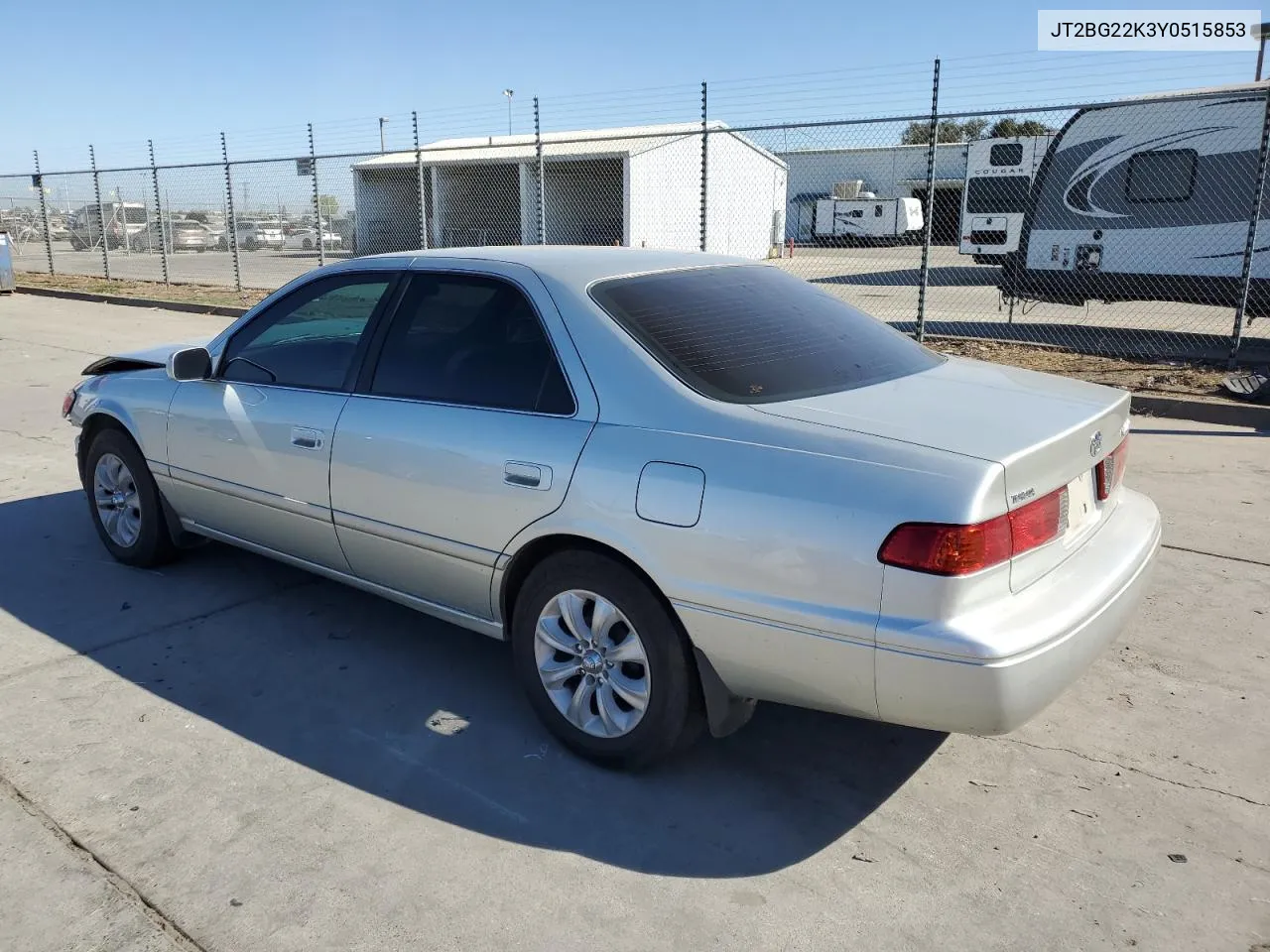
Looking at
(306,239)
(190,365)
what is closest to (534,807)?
(190,365)

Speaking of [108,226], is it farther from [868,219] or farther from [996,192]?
[996,192]

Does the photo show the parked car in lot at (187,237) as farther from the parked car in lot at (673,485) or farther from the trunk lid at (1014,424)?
the trunk lid at (1014,424)

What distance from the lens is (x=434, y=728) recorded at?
3523mm

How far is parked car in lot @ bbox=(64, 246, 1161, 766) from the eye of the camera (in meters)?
2.62

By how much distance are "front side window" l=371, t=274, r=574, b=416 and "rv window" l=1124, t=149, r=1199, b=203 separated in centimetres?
1232

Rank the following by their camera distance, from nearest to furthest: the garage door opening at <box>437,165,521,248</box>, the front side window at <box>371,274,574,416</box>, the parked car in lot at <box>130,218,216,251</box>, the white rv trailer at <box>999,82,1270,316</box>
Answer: the front side window at <box>371,274,574,416</box>, the white rv trailer at <box>999,82,1270,316</box>, the garage door opening at <box>437,165,521,248</box>, the parked car in lot at <box>130,218,216,251</box>

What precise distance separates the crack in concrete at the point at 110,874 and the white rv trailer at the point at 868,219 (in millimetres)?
35690

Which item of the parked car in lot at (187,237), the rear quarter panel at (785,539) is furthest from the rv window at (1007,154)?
the parked car in lot at (187,237)

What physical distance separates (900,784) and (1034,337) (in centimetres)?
1125

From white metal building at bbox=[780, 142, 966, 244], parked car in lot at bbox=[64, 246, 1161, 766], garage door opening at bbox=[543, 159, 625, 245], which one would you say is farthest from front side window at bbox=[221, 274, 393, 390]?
white metal building at bbox=[780, 142, 966, 244]

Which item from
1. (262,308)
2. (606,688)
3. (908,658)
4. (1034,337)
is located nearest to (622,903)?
(606,688)

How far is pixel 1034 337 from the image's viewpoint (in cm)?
1321

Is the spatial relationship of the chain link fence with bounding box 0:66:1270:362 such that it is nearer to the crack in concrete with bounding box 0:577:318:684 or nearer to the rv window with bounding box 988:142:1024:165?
the rv window with bounding box 988:142:1024:165

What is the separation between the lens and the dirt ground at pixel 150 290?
17656 millimetres
